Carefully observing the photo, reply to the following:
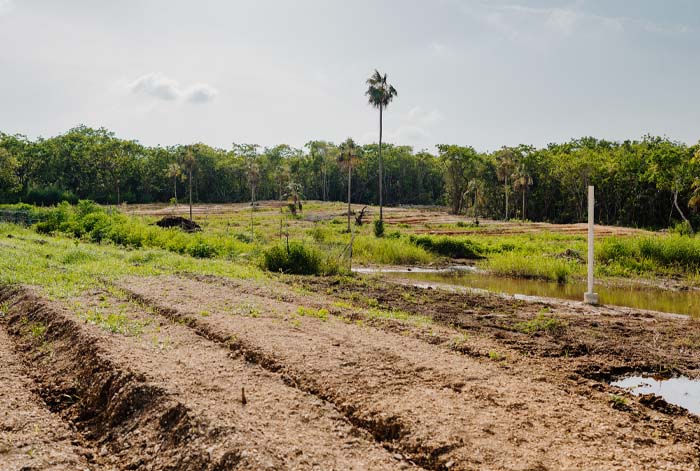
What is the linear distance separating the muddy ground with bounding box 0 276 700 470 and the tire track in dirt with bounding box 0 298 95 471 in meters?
0.02

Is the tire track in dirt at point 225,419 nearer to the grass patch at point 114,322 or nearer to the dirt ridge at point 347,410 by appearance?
the dirt ridge at point 347,410

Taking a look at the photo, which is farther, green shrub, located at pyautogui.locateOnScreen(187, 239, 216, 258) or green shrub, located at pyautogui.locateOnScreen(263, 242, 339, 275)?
green shrub, located at pyautogui.locateOnScreen(187, 239, 216, 258)

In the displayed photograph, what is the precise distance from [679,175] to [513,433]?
181 feet

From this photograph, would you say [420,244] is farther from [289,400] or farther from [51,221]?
[289,400]

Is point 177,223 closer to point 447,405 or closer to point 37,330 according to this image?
point 37,330

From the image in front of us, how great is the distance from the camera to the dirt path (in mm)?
5546

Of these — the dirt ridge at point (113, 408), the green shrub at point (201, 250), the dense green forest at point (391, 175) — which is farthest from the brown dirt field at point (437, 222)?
the dirt ridge at point (113, 408)

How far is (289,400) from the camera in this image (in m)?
6.61

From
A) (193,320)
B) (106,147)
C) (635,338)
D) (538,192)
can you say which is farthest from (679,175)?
(106,147)

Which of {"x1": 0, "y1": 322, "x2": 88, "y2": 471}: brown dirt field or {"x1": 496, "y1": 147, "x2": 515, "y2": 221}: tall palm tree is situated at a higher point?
{"x1": 496, "y1": 147, "x2": 515, "y2": 221}: tall palm tree

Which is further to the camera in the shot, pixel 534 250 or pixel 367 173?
pixel 367 173

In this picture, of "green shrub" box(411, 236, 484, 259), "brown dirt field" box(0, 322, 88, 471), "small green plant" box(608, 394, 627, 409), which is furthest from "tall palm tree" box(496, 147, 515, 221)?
"brown dirt field" box(0, 322, 88, 471)

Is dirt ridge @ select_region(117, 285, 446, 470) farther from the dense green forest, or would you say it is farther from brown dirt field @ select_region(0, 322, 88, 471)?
the dense green forest

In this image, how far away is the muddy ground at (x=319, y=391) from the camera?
545cm
